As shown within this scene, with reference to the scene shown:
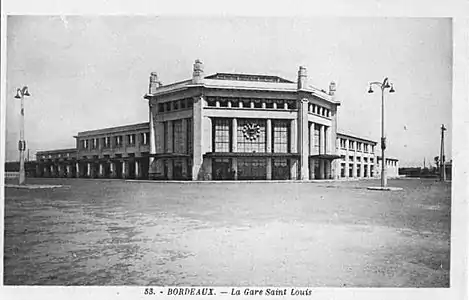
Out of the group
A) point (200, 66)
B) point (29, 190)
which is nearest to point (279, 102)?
point (200, 66)

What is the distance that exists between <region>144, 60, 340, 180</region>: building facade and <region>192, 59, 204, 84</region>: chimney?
0.06m

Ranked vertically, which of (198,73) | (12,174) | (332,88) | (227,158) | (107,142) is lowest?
(12,174)

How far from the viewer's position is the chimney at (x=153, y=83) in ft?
13.9

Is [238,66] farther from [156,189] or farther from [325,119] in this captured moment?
[156,189]

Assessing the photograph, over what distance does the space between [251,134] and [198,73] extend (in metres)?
1.10

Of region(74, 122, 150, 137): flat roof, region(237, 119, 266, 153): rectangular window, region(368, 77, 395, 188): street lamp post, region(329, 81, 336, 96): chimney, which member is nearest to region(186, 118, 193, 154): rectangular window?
region(74, 122, 150, 137): flat roof

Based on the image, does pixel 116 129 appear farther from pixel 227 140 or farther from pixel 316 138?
pixel 316 138

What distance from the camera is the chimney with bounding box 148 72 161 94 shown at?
4.24 meters

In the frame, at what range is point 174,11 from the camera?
3.92 metres

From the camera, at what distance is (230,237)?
→ 386 cm

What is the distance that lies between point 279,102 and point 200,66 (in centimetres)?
120

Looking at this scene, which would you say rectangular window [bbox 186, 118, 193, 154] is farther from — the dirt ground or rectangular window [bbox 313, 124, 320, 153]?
rectangular window [bbox 313, 124, 320, 153]

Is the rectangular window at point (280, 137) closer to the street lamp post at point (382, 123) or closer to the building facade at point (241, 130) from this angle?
the building facade at point (241, 130)

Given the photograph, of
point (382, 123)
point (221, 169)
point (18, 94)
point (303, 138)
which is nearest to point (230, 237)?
point (221, 169)
